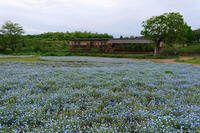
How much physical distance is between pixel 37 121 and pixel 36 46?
156 feet

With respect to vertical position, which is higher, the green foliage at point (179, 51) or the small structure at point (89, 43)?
the small structure at point (89, 43)

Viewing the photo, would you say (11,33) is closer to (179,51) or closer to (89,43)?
(89,43)

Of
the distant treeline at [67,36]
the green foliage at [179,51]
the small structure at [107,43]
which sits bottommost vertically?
the green foliage at [179,51]

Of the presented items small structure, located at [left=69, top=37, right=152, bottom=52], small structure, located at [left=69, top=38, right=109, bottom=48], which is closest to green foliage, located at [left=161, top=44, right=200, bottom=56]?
small structure, located at [left=69, top=37, right=152, bottom=52]

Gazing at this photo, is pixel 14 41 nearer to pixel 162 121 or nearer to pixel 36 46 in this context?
pixel 36 46

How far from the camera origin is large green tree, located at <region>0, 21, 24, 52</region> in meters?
44.5

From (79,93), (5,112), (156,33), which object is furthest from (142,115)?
(156,33)

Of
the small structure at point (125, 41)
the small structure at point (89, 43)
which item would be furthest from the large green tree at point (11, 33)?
the small structure at point (125, 41)

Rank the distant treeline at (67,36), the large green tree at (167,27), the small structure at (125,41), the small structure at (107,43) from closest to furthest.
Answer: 1. the large green tree at (167,27)
2. the small structure at (125,41)
3. the small structure at (107,43)
4. the distant treeline at (67,36)

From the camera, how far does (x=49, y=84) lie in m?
6.59

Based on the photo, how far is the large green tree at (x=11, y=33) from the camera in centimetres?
4449

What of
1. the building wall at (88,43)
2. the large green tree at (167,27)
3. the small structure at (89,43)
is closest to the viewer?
the large green tree at (167,27)

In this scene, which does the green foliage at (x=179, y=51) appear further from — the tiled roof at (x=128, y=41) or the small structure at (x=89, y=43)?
the small structure at (x=89, y=43)

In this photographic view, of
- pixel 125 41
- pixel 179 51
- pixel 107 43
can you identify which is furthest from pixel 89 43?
pixel 179 51
